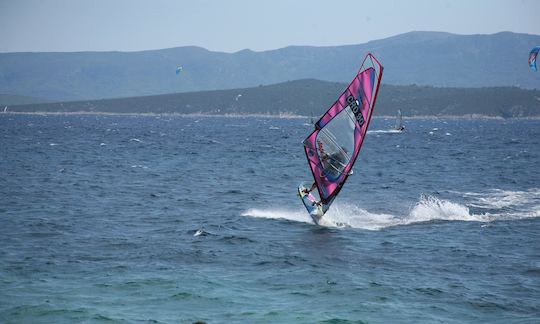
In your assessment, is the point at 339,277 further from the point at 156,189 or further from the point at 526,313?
the point at 156,189

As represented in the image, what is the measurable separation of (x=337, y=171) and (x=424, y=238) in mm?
5190

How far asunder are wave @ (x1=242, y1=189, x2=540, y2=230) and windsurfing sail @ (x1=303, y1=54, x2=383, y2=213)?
7.49ft

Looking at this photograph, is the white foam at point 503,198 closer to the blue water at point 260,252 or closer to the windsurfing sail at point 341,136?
the blue water at point 260,252

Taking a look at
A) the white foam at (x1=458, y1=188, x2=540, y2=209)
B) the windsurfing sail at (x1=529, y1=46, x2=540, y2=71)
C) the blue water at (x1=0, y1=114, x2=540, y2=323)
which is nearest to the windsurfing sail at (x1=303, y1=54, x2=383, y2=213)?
the blue water at (x1=0, y1=114, x2=540, y2=323)

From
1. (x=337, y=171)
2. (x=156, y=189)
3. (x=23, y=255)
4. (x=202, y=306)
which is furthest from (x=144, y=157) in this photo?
(x=202, y=306)

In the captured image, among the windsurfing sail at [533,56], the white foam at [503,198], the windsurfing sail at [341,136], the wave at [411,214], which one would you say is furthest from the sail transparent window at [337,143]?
the windsurfing sail at [533,56]

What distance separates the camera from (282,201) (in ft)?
144

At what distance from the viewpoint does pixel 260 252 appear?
2792 cm

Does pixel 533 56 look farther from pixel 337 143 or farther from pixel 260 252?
pixel 260 252

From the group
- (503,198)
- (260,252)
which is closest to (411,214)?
(503,198)

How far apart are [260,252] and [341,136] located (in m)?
8.37

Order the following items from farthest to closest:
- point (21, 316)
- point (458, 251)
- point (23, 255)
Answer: point (458, 251) → point (23, 255) → point (21, 316)

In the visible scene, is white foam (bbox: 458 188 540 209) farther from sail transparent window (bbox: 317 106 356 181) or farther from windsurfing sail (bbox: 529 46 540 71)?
windsurfing sail (bbox: 529 46 540 71)

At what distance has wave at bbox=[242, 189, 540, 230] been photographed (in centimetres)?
3575
